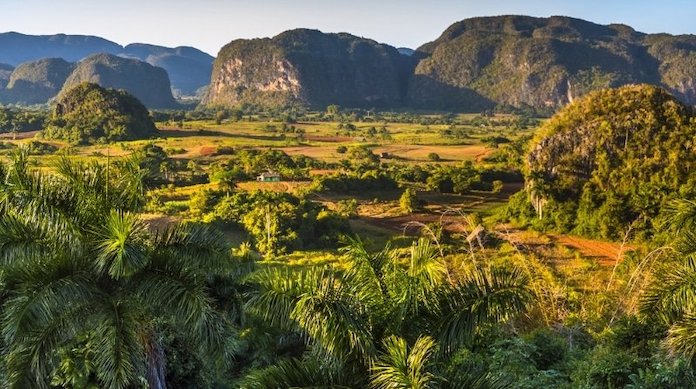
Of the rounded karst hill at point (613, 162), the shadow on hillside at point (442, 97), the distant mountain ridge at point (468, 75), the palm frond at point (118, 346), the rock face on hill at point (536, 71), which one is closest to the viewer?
the palm frond at point (118, 346)

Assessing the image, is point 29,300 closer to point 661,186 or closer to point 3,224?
point 3,224

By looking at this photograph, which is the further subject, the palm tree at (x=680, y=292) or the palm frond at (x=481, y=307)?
the palm tree at (x=680, y=292)

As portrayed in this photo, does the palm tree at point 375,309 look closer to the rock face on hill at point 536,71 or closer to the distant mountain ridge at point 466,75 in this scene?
the distant mountain ridge at point 466,75

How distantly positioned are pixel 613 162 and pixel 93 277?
30.7 meters

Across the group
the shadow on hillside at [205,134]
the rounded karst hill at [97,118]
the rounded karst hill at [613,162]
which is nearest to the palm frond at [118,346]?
the rounded karst hill at [613,162]

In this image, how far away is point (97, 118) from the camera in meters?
71.2

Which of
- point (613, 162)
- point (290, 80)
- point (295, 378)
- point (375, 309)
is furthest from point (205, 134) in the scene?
point (290, 80)

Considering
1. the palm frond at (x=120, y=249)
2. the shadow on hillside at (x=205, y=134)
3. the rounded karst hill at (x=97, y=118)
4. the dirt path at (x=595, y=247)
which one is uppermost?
the palm frond at (x=120, y=249)

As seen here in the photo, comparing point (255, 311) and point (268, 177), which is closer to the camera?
point (255, 311)

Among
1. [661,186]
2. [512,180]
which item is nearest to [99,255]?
[661,186]

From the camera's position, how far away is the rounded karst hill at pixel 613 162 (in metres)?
29.5

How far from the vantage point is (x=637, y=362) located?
7.91m

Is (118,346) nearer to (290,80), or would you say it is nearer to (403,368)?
(403,368)

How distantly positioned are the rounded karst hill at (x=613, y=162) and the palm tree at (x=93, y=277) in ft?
86.8
